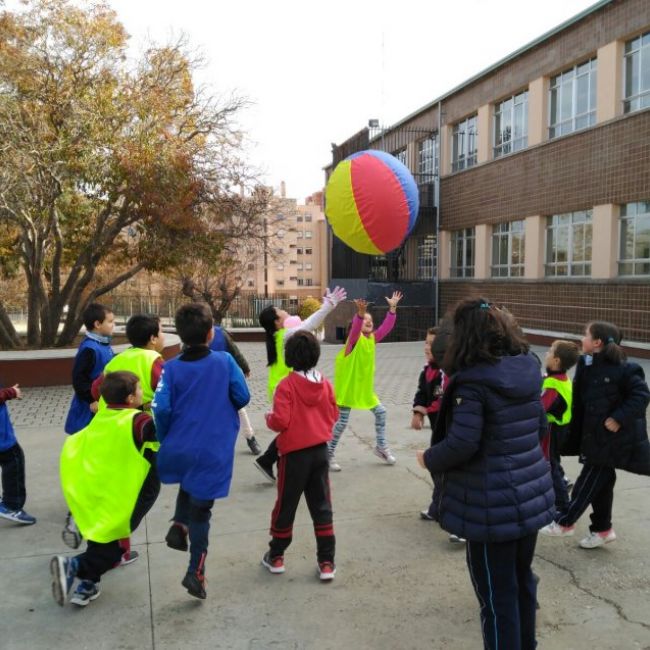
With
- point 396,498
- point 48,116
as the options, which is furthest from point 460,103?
point 396,498

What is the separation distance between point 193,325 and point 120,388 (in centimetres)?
59

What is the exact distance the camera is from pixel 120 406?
141 inches

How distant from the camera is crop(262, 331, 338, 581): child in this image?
366cm

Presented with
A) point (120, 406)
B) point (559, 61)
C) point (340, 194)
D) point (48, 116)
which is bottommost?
point (120, 406)

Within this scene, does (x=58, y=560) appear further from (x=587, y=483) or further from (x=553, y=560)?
(x=587, y=483)

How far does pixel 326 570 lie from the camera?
145 inches

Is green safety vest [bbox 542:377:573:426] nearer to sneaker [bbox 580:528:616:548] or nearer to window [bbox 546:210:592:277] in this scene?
sneaker [bbox 580:528:616:548]

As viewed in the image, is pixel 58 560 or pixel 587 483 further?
pixel 587 483

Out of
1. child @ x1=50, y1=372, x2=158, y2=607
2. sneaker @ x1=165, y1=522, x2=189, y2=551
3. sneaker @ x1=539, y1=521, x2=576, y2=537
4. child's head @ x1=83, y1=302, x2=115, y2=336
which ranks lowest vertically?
sneaker @ x1=539, y1=521, x2=576, y2=537

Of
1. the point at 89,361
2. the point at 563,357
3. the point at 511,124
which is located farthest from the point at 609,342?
the point at 511,124

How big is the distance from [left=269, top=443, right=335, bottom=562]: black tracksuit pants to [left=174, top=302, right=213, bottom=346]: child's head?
89 centimetres

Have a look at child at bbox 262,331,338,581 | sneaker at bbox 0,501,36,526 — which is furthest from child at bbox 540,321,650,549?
sneaker at bbox 0,501,36,526

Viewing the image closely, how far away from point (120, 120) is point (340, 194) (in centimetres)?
780

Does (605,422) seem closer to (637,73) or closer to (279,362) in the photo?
(279,362)
